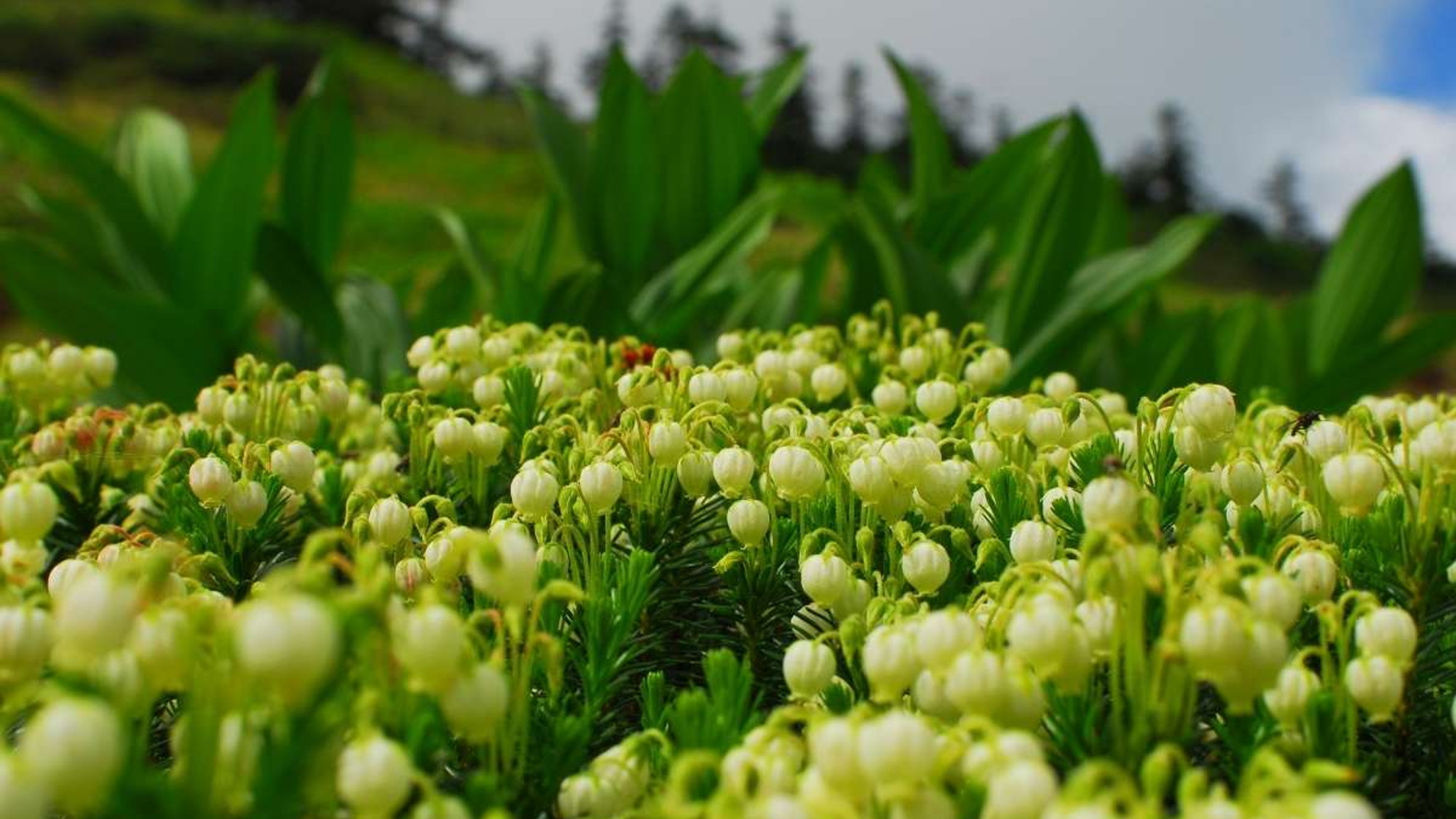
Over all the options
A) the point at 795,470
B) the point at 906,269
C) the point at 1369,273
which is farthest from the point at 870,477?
the point at 1369,273

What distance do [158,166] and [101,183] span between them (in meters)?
0.57

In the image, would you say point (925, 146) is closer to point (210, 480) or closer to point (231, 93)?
point (210, 480)

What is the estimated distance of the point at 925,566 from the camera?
141cm

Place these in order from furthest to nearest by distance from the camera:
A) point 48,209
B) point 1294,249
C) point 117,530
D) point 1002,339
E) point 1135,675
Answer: point 1294,249 → point 48,209 → point 1002,339 → point 117,530 → point 1135,675

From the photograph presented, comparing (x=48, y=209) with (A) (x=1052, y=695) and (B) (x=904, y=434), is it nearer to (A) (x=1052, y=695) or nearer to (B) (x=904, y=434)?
(B) (x=904, y=434)

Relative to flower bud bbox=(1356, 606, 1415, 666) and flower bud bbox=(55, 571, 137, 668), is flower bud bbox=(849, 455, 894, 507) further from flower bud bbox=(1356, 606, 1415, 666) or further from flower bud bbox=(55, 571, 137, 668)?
flower bud bbox=(55, 571, 137, 668)

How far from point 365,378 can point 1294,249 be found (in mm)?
48954

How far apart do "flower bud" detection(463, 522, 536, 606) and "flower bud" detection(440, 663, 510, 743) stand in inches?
3.4

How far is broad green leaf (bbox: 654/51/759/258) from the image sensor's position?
3674 millimetres

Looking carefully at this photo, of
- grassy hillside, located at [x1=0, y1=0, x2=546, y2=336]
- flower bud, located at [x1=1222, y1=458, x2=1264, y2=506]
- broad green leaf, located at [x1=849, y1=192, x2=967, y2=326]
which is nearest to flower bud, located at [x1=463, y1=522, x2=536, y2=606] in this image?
flower bud, located at [x1=1222, y1=458, x2=1264, y2=506]

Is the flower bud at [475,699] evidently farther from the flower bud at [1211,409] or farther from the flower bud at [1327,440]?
the flower bud at [1327,440]

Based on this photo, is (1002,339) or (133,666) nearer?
(133,666)

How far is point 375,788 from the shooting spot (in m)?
0.91

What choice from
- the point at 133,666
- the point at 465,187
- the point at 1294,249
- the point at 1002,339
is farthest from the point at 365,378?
the point at 1294,249
